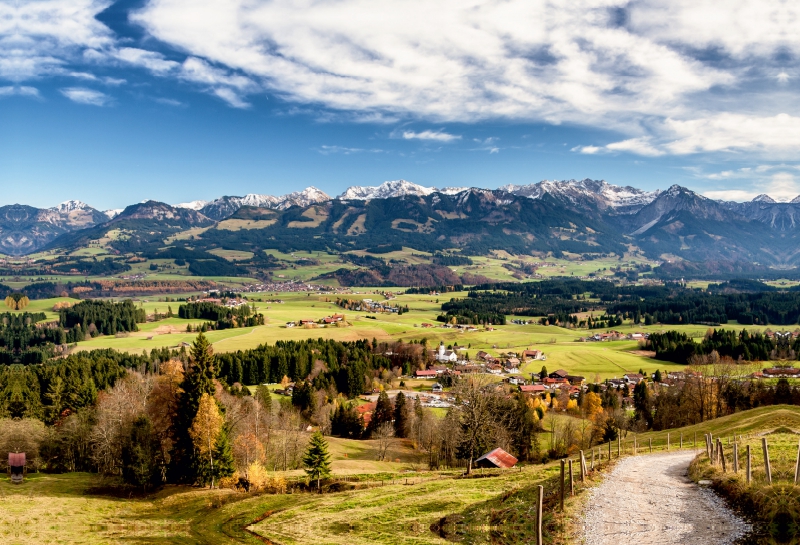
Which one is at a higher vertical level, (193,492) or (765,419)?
(765,419)

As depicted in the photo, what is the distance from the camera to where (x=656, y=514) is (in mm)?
20266

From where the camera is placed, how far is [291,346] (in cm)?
13175

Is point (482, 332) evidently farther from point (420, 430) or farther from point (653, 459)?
point (653, 459)

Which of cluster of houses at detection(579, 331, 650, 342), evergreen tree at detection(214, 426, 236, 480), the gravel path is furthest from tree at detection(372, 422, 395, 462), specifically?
cluster of houses at detection(579, 331, 650, 342)

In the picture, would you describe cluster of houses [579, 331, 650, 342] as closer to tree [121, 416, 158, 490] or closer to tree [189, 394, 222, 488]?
tree [189, 394, 222, 488]

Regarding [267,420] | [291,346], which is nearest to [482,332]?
[291,346]

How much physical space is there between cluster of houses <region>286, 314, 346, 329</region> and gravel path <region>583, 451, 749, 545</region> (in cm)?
15163

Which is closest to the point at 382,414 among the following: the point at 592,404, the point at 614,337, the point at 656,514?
the point at 592,404

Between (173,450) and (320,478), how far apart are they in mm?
14597

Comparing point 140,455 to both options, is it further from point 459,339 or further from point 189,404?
point 459,339

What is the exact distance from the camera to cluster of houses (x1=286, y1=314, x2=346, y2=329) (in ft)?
573

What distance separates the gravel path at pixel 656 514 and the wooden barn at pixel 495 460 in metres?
23.3

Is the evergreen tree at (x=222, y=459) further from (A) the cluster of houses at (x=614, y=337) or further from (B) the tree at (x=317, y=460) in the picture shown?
(A) the cluster of houses at (x=614, y=337)

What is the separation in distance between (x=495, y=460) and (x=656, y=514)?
3082 centimetres
